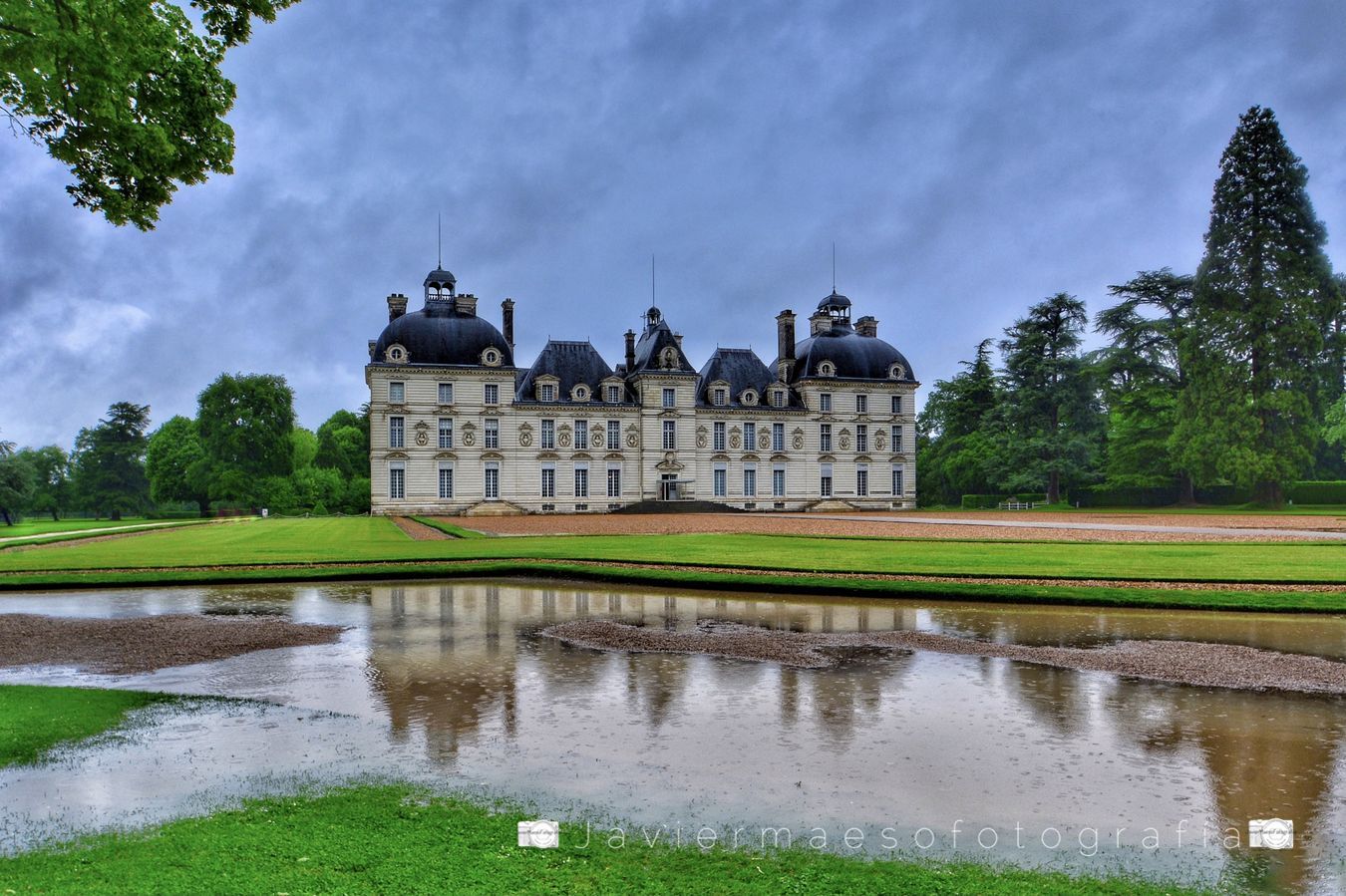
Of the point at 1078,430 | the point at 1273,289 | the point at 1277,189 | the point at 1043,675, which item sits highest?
the point at 1277,189

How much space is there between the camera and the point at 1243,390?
167 ft

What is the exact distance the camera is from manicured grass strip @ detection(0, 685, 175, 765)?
705 centimetres

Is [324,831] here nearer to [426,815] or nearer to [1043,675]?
[426,815]

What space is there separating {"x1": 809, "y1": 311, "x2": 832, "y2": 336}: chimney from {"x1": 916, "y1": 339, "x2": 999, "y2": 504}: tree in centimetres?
1316

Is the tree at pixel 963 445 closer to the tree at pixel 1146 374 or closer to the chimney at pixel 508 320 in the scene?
the tree at pixel 1146 374

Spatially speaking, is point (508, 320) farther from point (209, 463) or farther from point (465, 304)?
point (209, 463)

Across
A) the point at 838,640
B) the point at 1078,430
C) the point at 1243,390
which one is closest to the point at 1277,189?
the point at 1243,390

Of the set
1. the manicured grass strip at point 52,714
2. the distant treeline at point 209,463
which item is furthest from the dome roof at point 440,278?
the manicured grass strip at point 52,714

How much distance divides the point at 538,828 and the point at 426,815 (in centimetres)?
74

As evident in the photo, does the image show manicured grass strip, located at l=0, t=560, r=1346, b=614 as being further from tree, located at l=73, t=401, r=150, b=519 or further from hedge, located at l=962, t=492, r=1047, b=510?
tree, located at l=73, t=401, r=150, b=519

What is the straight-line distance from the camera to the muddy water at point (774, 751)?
5.39 m

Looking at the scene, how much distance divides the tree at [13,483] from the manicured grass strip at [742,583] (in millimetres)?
58145

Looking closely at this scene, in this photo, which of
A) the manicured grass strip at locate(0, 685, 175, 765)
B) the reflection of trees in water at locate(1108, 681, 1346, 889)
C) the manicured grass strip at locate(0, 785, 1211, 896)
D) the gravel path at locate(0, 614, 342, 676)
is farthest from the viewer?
the gravel path at locate(0, 614, 342, 676)

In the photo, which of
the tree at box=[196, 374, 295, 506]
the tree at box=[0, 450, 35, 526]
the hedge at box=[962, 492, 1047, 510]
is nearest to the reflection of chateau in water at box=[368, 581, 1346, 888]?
the hedge at box=[962, 492, 1047, 510]
